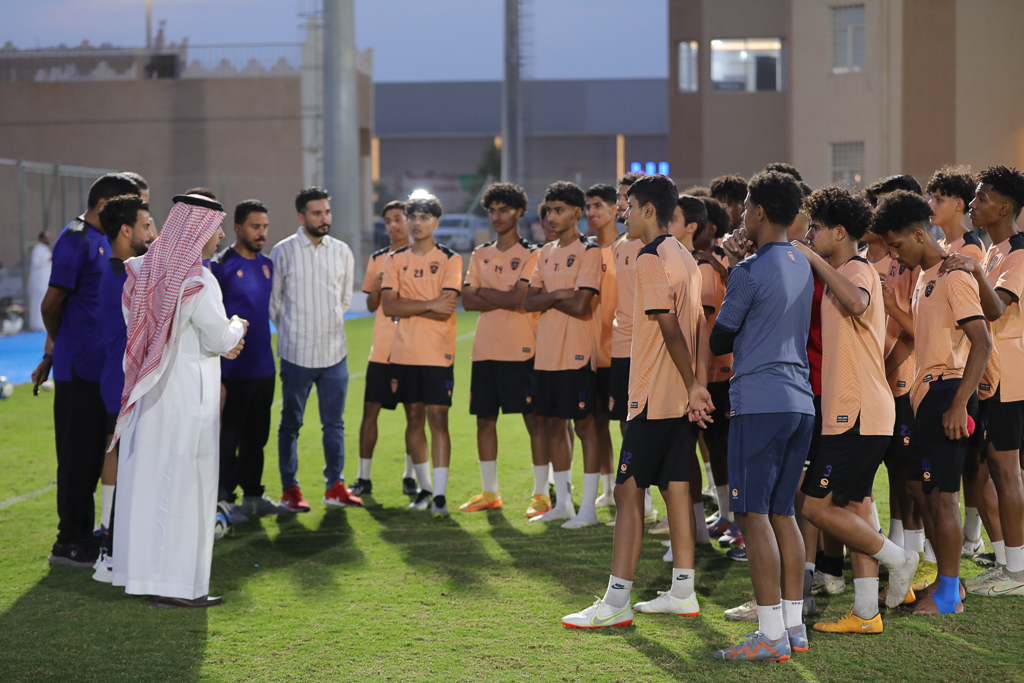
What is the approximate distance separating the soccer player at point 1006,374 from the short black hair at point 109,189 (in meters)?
4.94

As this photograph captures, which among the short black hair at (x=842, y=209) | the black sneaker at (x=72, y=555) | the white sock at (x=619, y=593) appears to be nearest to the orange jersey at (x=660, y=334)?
the short black hair at (x=842, y=209)

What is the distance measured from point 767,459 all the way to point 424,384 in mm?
3549

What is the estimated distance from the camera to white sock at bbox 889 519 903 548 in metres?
5.74

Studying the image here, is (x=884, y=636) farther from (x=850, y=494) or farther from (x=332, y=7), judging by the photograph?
(x=332, y=7)

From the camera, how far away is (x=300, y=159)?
3309cm

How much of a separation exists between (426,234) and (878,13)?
2460 centimetres

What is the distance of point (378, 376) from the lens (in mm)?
7449

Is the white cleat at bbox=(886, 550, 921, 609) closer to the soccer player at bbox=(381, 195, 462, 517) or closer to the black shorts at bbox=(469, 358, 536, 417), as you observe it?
the black shorts at bbox=(469, 358, 536, 417)

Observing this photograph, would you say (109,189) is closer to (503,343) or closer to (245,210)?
(245,210)

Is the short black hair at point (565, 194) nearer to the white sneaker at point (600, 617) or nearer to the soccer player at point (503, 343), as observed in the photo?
the soccer player at point (503, 343)

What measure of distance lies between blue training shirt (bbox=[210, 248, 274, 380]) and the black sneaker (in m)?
1.52

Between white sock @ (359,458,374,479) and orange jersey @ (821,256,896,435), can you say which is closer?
orange jersey @ (821,256,896,435)

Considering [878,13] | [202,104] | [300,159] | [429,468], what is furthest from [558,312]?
[202,104]

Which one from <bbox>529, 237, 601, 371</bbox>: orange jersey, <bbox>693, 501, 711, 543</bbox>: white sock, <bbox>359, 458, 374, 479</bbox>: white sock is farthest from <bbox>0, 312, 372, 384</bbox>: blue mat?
<bbox>693, 501, 711, 543</bbox>: white sock
